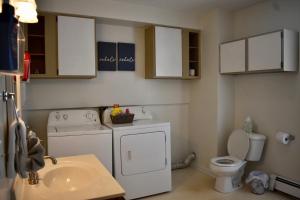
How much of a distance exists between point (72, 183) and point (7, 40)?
123 cm

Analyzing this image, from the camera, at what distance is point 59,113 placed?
3.16m

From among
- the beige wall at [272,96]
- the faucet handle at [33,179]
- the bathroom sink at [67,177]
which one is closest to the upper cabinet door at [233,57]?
the beige wall at [272,96]

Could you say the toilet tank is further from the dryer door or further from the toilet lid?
the dryer door

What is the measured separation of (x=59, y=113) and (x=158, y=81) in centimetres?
158

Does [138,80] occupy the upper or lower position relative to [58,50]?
lower

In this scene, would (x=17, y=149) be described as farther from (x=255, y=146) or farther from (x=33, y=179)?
(x=255, y=146)

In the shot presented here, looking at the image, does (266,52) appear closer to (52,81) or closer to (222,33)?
(222,33)

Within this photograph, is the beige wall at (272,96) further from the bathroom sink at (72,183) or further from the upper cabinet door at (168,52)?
the bathroom sink at (72,183)

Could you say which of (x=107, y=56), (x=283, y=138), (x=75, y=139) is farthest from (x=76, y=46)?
(x=283, y=138)

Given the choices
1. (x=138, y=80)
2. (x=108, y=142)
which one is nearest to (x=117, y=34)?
(x=138, y=80)

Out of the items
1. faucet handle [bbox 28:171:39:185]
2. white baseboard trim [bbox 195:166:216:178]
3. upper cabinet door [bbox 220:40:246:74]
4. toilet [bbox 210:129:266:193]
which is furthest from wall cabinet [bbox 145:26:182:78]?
faucet handle [bbox 28:171:39:185]

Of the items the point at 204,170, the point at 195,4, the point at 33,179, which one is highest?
the point at 195,4

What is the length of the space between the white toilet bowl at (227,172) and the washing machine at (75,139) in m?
1.34

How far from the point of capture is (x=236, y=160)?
321cm
